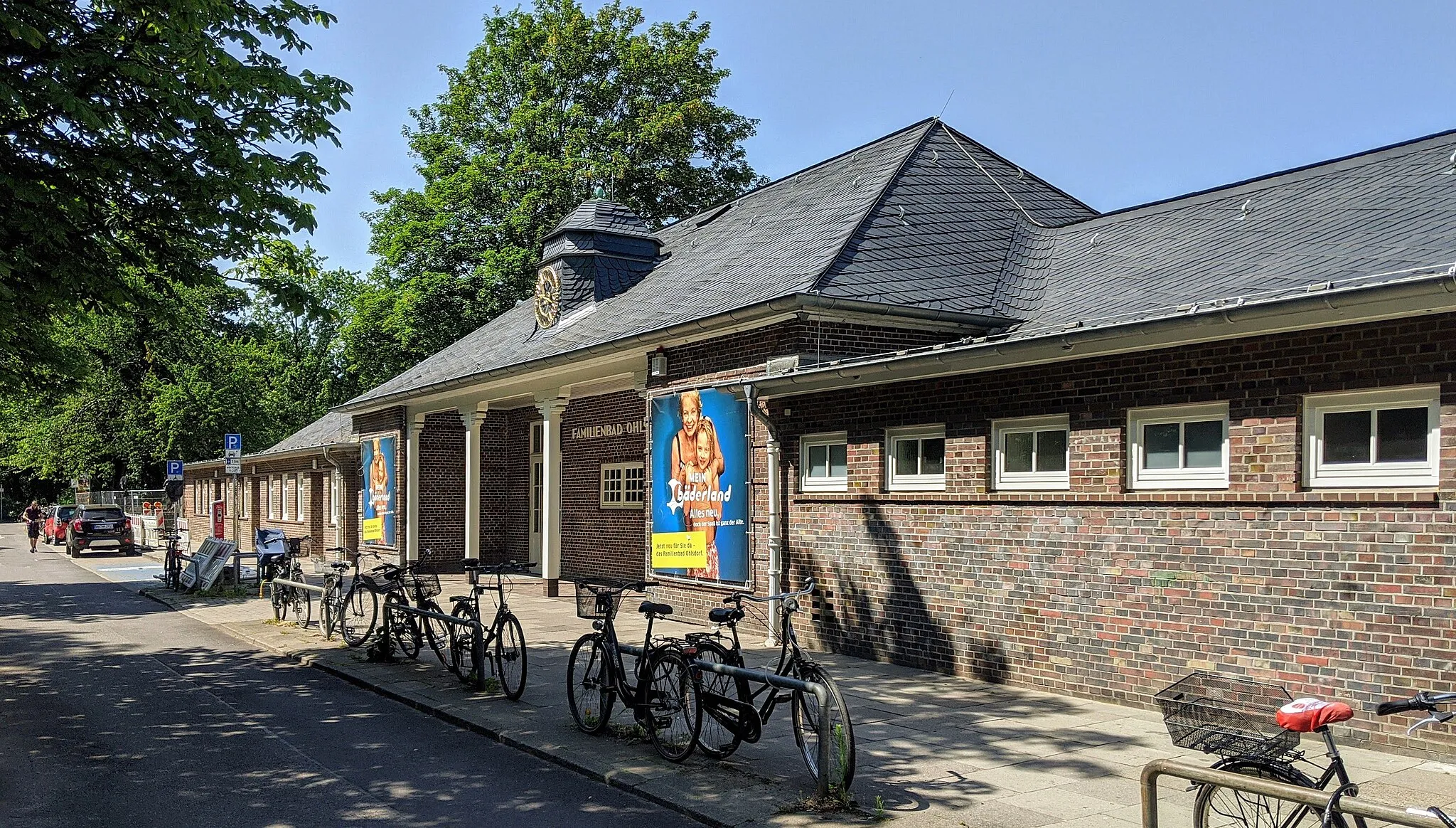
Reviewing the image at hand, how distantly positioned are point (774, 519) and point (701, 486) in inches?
74.1

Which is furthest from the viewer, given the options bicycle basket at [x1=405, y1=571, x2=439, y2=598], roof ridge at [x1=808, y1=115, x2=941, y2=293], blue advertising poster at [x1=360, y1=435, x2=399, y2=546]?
blue advertising poster at [x1=360, y1=435, x2=399, y2=546]

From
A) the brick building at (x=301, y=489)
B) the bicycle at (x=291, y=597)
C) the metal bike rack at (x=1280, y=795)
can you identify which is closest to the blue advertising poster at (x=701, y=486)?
the bicycle at (x=291, y=597)

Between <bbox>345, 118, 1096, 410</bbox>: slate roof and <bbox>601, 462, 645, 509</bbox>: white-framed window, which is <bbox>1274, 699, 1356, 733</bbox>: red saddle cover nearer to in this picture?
<bbox>345, 118, 1096, 410</bbox>: slate roof

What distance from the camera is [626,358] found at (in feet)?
54.8

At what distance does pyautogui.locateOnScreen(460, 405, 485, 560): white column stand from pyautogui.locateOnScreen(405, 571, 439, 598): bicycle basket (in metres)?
10.8

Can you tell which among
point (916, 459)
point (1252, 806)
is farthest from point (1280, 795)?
point (916, 459)

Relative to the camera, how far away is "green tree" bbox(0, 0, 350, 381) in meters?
9.41

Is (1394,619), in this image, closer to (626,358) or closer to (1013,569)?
(1013,569)

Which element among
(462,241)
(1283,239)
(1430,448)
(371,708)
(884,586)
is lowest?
(371,708)

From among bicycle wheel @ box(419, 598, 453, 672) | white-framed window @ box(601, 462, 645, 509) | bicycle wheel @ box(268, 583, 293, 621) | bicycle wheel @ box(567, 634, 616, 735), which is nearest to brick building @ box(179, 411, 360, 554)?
white-framed window @ box(601, 462, 645, 509)

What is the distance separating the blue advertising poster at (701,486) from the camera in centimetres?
1380

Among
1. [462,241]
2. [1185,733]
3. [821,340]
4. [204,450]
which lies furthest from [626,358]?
[204,450]

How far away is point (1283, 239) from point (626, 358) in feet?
28.8

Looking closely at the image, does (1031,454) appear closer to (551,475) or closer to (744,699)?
(744,699)
